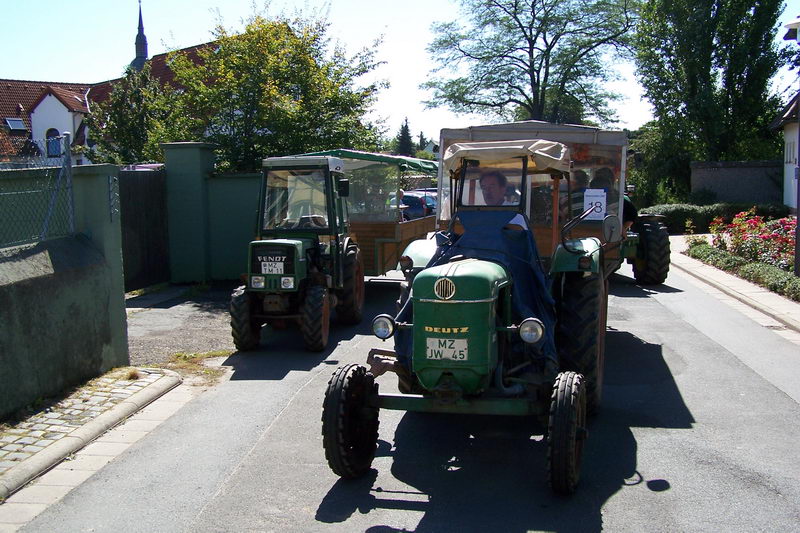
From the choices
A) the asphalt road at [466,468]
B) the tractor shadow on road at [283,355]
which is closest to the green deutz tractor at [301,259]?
the tractor shadow on road at [283,355]

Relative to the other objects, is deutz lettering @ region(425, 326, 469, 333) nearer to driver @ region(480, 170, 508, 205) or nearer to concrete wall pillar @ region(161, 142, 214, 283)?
driver @ region(480, 170, 508, 205)

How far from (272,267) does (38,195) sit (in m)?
2.86

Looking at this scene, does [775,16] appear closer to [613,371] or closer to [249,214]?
[249,214]

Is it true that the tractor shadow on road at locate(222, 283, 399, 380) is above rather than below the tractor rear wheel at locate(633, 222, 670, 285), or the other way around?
below

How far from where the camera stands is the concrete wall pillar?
48.0ft

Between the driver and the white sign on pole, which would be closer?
the driver

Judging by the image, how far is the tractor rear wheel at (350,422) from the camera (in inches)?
207

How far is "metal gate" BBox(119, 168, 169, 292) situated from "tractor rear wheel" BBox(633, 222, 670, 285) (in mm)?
8836

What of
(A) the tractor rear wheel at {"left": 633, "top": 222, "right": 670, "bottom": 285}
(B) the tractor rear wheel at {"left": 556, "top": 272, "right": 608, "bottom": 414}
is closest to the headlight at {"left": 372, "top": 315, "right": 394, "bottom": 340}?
(B) the tractor rear wheel at {"left": 556, "top": 272, "right": 608, "bottom": 414}

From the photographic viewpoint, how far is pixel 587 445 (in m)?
6.14

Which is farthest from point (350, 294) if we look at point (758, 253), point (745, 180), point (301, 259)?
point (745, 180)

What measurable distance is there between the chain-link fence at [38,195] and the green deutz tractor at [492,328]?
3.66 m

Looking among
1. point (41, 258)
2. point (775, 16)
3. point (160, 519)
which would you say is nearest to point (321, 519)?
point (160, 519)

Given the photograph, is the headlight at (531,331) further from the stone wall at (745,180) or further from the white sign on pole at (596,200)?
the stone wall at (745,180)
